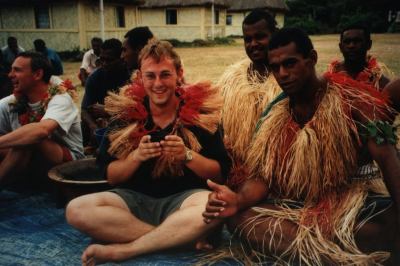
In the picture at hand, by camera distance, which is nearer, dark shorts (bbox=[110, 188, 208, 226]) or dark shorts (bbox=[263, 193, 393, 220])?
dark shorts (bbox=[263, 193, 393, 220])

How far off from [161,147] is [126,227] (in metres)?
0.57

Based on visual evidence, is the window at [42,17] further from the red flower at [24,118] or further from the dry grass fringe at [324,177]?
the dry grass fringe at [324,177]

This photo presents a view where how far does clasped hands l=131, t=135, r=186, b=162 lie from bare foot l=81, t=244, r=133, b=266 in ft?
1.91

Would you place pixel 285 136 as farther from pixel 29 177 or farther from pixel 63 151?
pixel 29 177

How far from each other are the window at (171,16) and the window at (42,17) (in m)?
9.79

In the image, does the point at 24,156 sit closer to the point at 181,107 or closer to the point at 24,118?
the point at 24,118

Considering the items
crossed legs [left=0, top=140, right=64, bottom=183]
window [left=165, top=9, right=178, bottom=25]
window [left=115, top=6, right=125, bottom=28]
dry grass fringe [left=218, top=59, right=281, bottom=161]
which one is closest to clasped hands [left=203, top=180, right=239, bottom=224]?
dry grass fringe [left=218, top=59, right=281, bottom=161]

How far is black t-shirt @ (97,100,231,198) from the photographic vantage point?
9.09 ft

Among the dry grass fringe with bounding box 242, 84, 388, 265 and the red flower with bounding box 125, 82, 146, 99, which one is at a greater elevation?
the red flower with bounding box 125, 82, 146, 99

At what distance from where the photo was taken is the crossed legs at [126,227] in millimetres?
2559

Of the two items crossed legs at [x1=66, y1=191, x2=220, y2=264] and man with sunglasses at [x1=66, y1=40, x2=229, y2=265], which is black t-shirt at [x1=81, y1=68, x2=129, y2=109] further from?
crossed legs at [x1=66, y1=191, x2=220, y2=264]

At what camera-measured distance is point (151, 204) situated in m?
2.80

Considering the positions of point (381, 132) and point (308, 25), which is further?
point (308, 25)

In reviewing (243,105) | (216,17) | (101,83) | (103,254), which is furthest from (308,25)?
(103,254)
